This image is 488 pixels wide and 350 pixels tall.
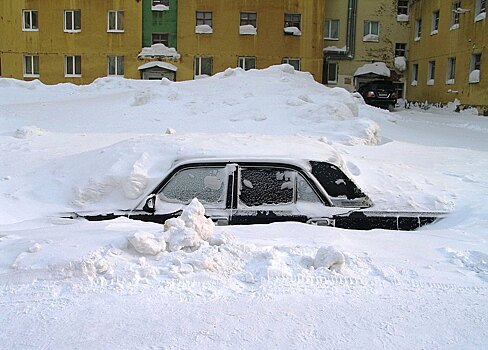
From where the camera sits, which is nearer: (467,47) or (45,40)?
(467,47)

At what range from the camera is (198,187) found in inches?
200

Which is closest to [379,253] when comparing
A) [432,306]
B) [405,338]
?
[432,306]

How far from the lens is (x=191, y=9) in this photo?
31500mm

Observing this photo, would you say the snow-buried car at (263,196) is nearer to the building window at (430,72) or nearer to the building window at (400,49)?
the building window at (430,72)

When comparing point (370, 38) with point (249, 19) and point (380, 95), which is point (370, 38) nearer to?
point (380, 95)

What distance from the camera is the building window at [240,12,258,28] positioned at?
31.7 meters

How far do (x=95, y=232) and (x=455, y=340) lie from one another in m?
2.56

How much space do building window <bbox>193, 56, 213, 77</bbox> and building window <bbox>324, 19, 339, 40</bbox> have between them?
315 inches

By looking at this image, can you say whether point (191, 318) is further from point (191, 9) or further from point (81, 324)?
point (191, 9)

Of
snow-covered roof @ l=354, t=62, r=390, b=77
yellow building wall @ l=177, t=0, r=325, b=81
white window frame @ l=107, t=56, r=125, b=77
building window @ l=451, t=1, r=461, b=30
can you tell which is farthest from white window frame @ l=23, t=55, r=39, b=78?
building window @ l=451, t=1, r=461, b=30

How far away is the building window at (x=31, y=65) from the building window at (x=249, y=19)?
11.8 m

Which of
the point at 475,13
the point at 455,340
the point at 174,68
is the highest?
the point at 475,13

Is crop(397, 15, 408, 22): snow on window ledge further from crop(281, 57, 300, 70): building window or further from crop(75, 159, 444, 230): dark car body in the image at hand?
crop(75, 159, 444, 230): dark car body

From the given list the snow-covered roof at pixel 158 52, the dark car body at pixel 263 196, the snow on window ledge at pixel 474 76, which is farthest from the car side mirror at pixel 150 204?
the snow-covered roof at pixel 158 52
